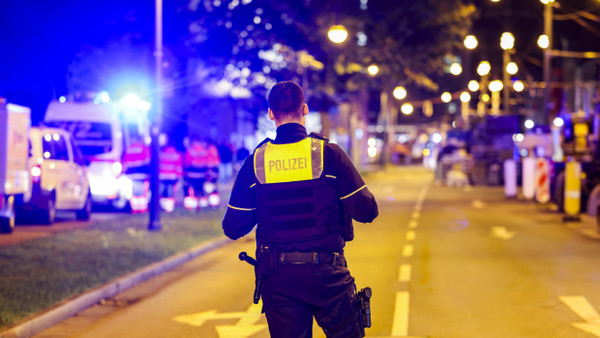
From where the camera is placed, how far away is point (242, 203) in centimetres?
404

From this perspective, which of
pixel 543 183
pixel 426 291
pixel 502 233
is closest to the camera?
pixel 426 291

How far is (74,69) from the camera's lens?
20.9m

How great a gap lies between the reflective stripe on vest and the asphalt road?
3.50 meters

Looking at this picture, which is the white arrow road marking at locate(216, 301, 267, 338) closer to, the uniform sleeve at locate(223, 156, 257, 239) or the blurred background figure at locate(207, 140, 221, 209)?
the uniform sleeve at locate(223, 156, 257, 239)

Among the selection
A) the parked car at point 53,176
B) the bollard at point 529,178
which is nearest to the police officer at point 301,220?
the parked car at point 53,176

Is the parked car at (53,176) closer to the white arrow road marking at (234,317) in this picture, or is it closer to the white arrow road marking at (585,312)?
the white arrow road marking at (234,317)

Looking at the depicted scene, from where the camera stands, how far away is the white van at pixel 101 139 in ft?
63.6

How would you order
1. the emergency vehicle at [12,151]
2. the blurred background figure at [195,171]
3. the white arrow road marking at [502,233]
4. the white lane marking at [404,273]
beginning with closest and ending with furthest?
the white lane marking at [404,273]
the emergency vehicle at [12,151]
the white arrow road marking at [502,233]
the blurred background figure at [195,171]

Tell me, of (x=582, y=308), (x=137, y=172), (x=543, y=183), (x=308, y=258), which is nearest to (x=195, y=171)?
(x=137, y=172)

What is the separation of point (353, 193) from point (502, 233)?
514 inches

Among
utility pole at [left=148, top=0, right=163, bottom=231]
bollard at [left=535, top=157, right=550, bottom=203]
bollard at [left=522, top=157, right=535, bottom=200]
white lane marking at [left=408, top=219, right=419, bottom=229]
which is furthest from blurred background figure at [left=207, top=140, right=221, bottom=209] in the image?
bollard at [left=522, top=157, right=535, bottom=200]

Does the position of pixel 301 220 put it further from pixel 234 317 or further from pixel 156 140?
pixel 156 140

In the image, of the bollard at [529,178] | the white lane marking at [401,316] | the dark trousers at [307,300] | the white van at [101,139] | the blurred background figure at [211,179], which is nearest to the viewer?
the dark trousers at [307,300]

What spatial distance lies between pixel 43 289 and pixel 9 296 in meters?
0.54
